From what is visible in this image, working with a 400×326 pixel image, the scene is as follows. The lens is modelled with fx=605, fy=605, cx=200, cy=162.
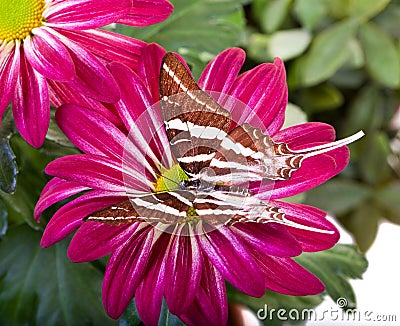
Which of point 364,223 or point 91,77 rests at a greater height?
Result: point 91,77

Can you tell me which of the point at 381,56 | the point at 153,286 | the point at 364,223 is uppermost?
the point at 381,56

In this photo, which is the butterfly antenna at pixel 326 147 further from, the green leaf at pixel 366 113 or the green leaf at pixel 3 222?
the green leaf at pixel 366 113

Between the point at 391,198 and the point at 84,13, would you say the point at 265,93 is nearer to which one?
the point at 84,13

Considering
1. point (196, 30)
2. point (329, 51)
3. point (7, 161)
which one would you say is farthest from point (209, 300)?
point (329, 51)

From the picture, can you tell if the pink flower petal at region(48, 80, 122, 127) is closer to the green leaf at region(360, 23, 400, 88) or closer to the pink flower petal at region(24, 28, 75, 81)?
the pink flower petal at region(24, 28, 75, 81)

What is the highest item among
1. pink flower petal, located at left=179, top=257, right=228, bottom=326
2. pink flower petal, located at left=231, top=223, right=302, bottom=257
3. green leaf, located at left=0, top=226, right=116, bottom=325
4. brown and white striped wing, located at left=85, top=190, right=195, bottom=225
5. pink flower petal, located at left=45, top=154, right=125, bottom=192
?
pink flower petal, located at left=45, top=154, right=125, bottom=192

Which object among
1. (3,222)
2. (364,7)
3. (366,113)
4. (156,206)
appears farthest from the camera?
(366,113)

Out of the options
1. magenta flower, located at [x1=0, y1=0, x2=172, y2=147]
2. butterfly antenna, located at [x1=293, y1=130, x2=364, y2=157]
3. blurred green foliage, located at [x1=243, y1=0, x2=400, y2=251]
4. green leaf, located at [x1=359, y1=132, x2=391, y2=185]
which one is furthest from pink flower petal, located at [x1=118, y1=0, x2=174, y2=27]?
green leaf, located at [x1=359, y1=132, x2=391, y2=185]
